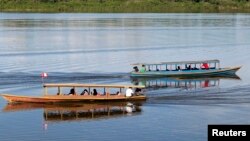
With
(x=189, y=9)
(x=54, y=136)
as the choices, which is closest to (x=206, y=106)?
(x=54, y=136)

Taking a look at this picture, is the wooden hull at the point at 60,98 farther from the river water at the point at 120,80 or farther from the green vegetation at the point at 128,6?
the green vegetation at the point at 128,6

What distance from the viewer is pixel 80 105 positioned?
4828 centimetres

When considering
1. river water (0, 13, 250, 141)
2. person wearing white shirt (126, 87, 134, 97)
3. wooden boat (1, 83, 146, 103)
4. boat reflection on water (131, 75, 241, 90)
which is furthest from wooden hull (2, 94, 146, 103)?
boat reflection on water (131, 75, 241, 90)

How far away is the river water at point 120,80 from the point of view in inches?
1610

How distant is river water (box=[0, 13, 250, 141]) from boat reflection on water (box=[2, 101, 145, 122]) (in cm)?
8

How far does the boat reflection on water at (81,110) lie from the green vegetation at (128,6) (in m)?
127

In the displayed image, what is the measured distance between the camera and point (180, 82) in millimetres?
59625

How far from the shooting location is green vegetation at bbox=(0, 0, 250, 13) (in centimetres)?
17450

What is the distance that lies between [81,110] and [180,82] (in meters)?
16.0

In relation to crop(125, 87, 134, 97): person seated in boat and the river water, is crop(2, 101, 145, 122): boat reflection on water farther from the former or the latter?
crop(125, 87, 134, 97): person seated in boat

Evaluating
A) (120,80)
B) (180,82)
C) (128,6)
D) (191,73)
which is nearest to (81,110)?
(120,80)

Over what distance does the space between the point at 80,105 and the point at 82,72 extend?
51.5 ft

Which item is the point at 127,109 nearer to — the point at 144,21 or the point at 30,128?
the point at 30,128

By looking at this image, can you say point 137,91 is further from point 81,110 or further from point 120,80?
point 120,80
